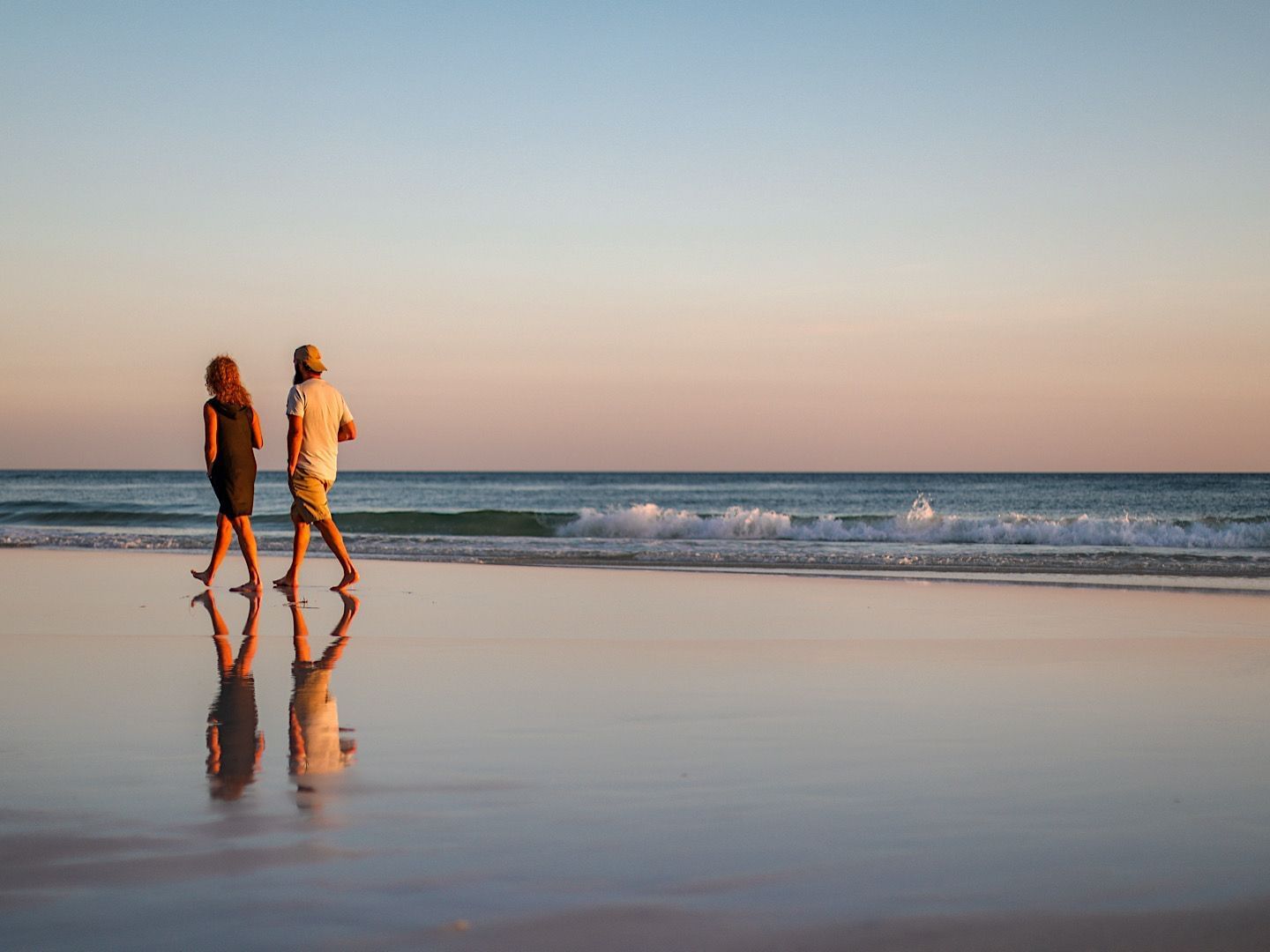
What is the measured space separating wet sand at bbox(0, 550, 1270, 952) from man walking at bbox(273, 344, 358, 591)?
2.31m

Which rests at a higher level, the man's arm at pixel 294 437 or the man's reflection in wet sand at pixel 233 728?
the man's arm at pixel 294 437

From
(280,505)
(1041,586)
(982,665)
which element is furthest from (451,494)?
(982,665)

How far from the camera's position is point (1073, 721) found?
4.19 m

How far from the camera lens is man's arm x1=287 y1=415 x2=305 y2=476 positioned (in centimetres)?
884

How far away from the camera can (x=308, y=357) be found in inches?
349

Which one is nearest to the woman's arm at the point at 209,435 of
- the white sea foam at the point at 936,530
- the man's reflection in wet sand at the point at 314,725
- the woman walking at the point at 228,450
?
the woman walking at the point at 228,450

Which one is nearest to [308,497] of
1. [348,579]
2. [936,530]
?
[348,579]

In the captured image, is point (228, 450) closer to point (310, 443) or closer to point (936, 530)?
point (310, 443)

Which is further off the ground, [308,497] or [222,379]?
[222,379]

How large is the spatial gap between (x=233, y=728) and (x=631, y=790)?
5.32 feet

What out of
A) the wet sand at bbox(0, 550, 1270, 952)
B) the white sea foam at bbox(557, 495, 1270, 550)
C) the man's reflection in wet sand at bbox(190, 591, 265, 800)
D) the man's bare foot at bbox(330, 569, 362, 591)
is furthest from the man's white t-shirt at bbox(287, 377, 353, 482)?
the white sea foam at bbox(557, 495, 1270, 550)

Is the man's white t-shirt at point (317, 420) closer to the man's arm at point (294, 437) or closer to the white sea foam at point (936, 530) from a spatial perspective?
the man's arm at point (294, 437)

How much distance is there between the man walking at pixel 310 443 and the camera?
8859 millimetres

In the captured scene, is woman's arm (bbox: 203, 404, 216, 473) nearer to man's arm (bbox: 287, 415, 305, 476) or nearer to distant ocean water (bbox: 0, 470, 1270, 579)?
man's arm (bbox: 287, 415, 305, 476)
